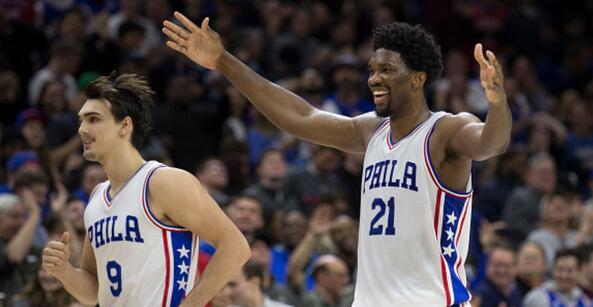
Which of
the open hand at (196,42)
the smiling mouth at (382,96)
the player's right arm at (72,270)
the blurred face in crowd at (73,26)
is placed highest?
the blurred face in crowd at (73,26)

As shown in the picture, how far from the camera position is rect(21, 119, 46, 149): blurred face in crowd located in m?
11.5

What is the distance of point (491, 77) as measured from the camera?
5.41 meters

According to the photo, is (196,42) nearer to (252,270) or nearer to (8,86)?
(252,270)

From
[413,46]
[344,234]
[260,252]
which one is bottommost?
[260,252]

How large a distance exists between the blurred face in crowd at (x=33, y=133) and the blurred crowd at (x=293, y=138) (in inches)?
0.6

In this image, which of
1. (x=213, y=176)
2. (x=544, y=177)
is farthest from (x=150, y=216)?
(x=544, y=177)

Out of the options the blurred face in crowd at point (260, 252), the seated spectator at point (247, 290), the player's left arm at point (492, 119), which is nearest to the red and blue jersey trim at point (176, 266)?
the player's left arm at point (492, 119)

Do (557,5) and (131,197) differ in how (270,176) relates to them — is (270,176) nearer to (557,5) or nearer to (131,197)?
(131,197)

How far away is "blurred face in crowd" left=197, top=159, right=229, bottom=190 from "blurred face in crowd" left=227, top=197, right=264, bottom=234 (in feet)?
1.71

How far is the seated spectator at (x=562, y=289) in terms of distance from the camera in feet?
36.6

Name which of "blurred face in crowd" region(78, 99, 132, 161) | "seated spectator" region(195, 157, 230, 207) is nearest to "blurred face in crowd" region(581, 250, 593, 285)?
"seated spectator" region(195, 157, 230, 207)

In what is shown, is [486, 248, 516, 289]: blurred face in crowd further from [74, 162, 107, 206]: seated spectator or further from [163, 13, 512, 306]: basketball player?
[163, 13, 512, 306]: basketball player

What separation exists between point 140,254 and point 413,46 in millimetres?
1818

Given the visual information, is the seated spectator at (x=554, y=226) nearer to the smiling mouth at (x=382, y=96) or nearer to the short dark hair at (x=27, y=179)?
the short dark hair at (x=27, y=179)
